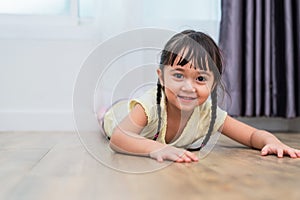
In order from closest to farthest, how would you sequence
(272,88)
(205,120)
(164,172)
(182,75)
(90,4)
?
1. (164,172)
2. (182,75)
3. (205,120)
4. (272,88)
5. (90,4)

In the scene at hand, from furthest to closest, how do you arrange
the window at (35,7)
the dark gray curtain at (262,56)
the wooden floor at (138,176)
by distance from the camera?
the window at (35,7) < the dark gray curtain at (262,56) < the wooden floor at (138,176)

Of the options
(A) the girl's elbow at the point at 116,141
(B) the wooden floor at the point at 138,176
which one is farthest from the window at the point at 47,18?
(A) the girl's elbow at the point at 116,141

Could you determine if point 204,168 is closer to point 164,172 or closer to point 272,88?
point 164,172

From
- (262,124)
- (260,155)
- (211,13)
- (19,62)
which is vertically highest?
(211,13)

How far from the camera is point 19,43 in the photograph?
6.15 ft

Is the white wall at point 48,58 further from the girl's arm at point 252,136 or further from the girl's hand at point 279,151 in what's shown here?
the girl's hand at point 279,151

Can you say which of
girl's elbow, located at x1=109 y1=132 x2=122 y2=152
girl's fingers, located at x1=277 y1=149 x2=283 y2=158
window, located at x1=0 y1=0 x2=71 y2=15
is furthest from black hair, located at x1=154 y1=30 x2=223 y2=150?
window, located at x1=0 y1=0 x2=71 y2=15

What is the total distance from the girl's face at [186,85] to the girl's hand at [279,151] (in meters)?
0.21

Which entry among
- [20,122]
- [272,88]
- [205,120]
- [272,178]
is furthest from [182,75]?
[20,122]

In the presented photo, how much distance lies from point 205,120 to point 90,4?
1.00 metres

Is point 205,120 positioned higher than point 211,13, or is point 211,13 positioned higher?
point 211,13

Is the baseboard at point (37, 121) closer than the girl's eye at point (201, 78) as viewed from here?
No

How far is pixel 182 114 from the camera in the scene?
115cm

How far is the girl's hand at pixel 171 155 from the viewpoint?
38.2 inches
